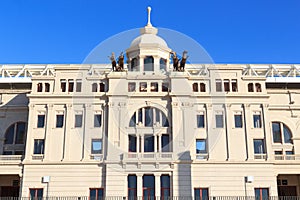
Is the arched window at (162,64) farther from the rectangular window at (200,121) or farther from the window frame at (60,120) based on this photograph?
the window frame at (60,120)

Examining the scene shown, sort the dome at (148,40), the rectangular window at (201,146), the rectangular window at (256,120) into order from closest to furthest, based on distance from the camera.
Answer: the rectangular window at (201,146)
the rectangular window at (256,120)
the dome at (148,40)

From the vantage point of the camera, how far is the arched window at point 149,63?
182ft

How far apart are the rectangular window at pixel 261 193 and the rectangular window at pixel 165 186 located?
34.4ft

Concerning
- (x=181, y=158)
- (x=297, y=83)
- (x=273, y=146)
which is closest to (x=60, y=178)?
(x=181, y=158)

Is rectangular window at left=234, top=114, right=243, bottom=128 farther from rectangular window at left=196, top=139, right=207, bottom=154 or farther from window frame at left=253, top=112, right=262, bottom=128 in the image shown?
rectangular window at left=196, top=139, right=207, bottom=154

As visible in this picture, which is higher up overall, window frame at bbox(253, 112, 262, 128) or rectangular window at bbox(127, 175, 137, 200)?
window frame at bbox(253, 112, 262, 128)

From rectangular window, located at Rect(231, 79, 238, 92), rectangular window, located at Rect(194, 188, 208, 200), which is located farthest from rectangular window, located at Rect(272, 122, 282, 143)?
rectangular window, located at Rect(194, 188, 208, 200)

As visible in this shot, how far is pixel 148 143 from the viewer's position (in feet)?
158

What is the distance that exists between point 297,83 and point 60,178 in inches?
1563

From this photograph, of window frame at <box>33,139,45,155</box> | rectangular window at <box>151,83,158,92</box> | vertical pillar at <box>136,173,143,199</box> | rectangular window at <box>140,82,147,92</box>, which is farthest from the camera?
rectangular window at <box>151,83,158,92</box>

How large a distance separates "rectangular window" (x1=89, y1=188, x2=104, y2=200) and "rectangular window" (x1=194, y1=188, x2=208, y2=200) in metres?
11.2

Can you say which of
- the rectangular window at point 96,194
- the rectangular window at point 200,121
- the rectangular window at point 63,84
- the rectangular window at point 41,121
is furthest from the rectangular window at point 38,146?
the rectangular window at point 200,121

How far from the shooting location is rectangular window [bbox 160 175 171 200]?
150 ft

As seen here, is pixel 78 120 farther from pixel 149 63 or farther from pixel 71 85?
pixel 149 63
